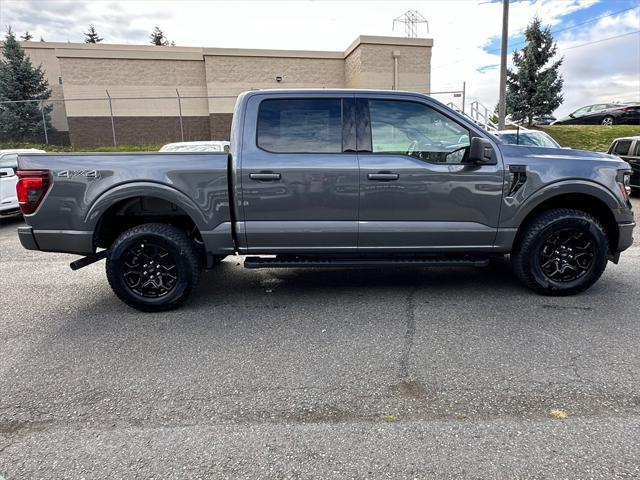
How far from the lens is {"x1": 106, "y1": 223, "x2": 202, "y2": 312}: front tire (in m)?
4.24

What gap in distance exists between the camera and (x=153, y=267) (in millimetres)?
4348

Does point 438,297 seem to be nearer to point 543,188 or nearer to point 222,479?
point 543,188

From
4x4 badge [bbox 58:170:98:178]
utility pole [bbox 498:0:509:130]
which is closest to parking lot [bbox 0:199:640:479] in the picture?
4x4 badge [bbox 58:170:98:178]

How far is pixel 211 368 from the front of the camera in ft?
10.8

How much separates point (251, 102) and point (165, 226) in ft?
4.94

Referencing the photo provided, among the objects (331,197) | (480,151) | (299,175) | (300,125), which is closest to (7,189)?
(300,125)

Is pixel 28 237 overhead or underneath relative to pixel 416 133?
underneath

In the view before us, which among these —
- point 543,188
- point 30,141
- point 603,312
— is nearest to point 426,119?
point 543,188

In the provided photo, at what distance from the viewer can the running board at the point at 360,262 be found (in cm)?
438

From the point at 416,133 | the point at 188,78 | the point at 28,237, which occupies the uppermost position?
the point at 188,78

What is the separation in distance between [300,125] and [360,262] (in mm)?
1495

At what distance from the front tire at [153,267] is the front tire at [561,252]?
336 centimetres

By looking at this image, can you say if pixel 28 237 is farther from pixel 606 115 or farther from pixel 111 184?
pixel 606 115

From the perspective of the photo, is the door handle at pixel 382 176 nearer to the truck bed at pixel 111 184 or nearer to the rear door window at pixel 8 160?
the truck bed at pixel 111 184
